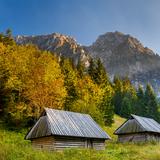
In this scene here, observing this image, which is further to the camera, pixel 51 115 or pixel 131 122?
pixel 131 122

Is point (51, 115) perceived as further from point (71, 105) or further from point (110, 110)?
point (110, 110)

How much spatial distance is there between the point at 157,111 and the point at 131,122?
33.9 m

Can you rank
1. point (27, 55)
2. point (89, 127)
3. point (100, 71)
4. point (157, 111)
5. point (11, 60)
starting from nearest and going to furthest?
point (89, 127)
point (11, 60)
point (27, 55)
point (100, 71)
point (157, 111)

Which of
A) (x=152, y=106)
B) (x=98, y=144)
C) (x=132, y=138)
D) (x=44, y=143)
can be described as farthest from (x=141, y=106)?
(x=44, y=143)

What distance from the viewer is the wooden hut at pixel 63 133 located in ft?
120

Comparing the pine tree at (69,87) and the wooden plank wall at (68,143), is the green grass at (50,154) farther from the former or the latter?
the pine tree at (69,87)

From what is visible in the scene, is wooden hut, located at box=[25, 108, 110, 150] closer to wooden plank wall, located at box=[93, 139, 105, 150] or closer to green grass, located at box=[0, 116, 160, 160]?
wooden plank wall, located at box=[93, 139, 105, 150]

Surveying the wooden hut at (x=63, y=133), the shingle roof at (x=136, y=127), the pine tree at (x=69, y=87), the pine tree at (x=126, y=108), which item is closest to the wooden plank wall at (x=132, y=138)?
the shingle roof at (x=136, y=127)

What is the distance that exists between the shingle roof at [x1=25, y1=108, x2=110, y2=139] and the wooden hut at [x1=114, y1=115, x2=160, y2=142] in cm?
1461

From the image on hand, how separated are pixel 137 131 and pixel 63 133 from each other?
73.1ft

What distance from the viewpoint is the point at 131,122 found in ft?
190

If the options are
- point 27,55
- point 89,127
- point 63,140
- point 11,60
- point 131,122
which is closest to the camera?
point 63,140

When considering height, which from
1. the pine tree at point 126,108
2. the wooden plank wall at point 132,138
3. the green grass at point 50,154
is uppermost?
the pine tree at point 126,108

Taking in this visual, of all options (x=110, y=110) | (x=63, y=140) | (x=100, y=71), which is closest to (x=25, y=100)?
(x=63, y=140)
